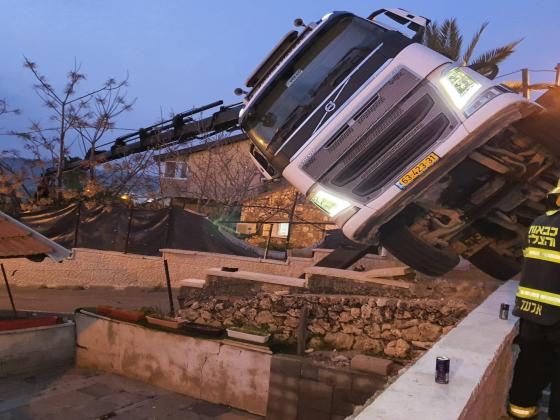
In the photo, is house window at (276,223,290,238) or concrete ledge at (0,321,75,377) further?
house window at (276,223,290,238)

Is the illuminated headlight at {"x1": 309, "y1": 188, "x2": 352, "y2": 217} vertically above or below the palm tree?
below

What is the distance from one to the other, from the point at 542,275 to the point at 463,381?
975mm

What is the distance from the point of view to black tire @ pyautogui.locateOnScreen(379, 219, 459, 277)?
20.3 ft

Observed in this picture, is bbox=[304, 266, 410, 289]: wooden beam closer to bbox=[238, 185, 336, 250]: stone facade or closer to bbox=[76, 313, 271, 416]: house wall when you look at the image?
bbox=[76, 313, 271, 416]: house wall

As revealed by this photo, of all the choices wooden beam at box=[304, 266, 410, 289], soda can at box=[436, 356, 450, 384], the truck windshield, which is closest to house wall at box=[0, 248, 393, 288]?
wooden beam at box=[304, 266, 410, 289]

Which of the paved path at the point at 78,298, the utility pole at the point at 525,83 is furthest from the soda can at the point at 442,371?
the utility pole at the point at 525,83

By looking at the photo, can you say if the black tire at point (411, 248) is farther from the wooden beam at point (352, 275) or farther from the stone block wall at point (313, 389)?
the wooden beam at point (352, 275)

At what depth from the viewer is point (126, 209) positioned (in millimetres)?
15102

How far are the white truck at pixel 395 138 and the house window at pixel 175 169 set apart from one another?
17171mm

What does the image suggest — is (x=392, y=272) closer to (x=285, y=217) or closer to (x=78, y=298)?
(x=78, y=298)

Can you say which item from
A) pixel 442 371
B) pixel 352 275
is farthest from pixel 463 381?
pixel 352 275

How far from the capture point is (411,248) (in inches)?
245

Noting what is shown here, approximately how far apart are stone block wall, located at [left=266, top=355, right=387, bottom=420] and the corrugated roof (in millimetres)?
4309

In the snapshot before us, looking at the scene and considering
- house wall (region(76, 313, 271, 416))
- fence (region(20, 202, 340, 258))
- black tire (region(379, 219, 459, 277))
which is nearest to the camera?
black tire (region(379, 219, 459, 277))
